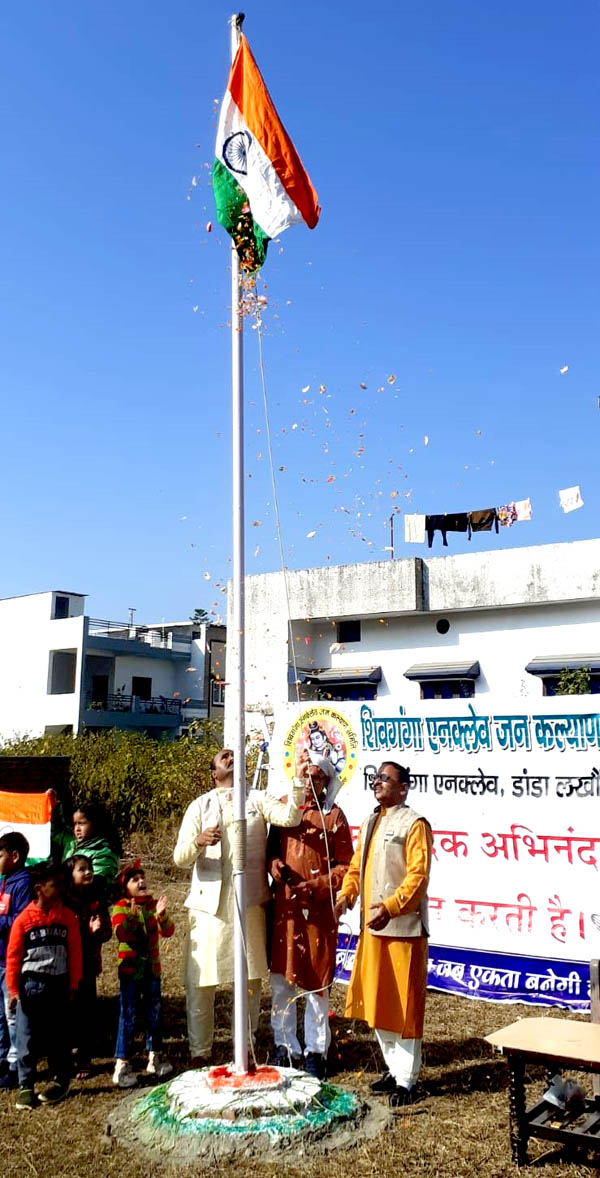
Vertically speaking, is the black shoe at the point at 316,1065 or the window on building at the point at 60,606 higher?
the window on building at the point at 60,606

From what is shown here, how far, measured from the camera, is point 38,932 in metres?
5.14

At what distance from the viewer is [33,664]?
3688 cm

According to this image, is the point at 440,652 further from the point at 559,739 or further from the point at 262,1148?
the point at 262,1148

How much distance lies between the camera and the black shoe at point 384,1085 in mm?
5070

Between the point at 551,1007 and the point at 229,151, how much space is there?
5.82 m

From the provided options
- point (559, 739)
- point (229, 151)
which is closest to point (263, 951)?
point (559, 739)

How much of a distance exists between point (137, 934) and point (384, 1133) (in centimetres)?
174

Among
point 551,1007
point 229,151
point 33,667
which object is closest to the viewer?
point 229,151

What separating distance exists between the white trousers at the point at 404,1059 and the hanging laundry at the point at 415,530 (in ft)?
62.1

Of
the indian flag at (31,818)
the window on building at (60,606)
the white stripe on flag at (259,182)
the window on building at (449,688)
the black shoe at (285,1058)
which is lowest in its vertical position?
the black shoe at (285,1058)

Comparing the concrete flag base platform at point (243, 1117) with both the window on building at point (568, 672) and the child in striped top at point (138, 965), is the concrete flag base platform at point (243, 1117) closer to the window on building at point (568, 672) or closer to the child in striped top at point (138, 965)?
the child in striped top at point (138, 965)

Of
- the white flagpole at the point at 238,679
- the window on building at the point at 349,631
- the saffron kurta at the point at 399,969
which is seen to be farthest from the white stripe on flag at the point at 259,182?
the window on building at the point at 349,631

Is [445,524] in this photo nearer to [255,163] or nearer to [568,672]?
[568,672]

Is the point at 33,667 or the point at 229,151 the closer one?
the point at 229,151
